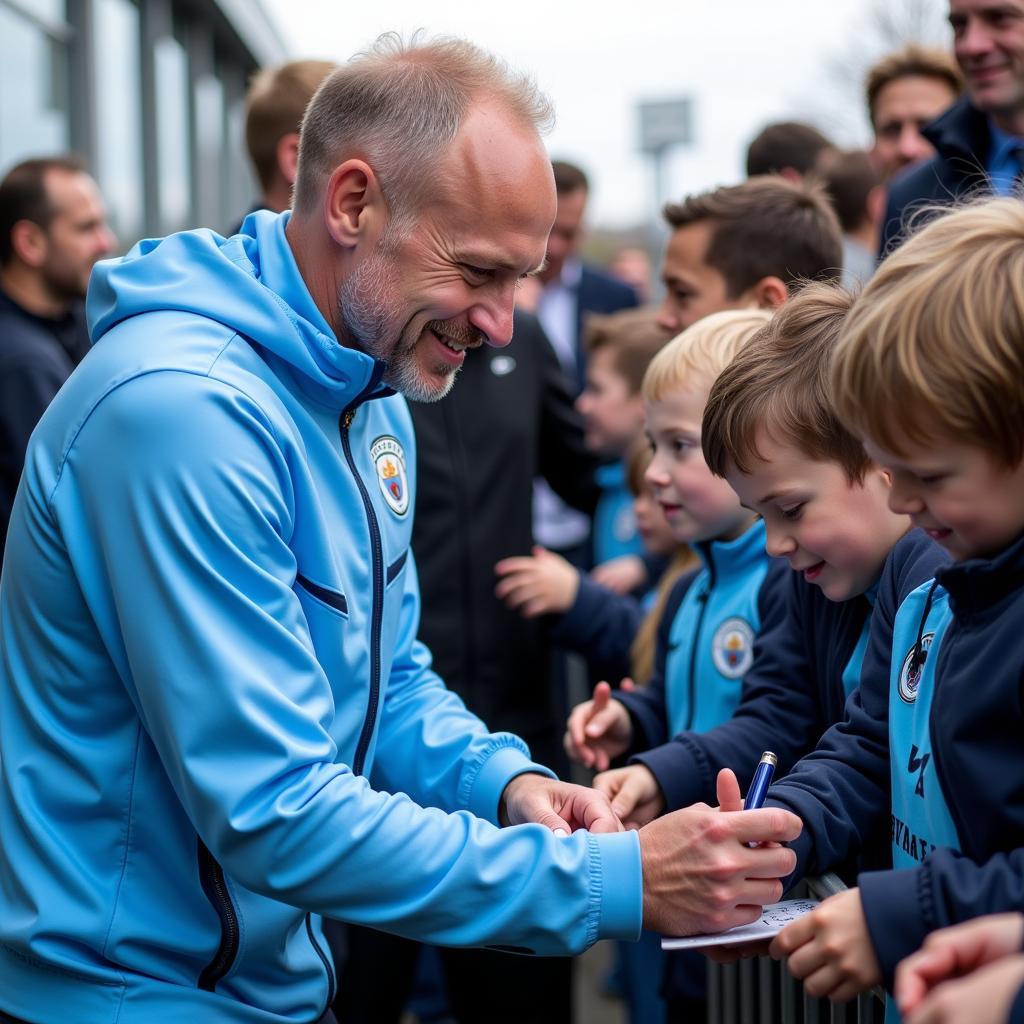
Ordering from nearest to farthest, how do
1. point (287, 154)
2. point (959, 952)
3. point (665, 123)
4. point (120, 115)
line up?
point (959, 952) → point (287, 154) → point (120, 115) → point (665, 123)

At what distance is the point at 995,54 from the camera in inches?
174

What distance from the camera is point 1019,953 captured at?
1.44 m

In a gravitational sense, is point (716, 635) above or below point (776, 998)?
above

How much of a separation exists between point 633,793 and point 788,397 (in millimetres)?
743

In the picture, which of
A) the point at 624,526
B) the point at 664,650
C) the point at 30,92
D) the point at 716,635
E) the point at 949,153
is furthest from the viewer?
the point at 30,92

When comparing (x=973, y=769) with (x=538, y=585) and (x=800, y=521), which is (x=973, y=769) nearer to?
(x=800, y=521)

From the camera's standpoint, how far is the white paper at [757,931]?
1900mm

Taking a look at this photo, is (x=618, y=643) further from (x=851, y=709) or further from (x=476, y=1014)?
(x=851, y=709)

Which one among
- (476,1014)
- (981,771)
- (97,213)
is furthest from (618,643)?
(97,213)

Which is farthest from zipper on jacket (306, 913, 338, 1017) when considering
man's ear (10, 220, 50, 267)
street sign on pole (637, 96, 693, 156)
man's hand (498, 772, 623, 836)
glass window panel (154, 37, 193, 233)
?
glass window panel (154, 37, 193, 233)

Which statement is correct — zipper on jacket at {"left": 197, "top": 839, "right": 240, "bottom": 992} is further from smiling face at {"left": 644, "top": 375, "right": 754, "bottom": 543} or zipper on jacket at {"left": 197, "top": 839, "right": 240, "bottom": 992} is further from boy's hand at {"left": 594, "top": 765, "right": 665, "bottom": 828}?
smiling face at {"left": 644, "top": 375, "right": 754, "bottom": 543}

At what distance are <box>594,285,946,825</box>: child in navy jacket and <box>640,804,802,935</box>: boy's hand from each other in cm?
43

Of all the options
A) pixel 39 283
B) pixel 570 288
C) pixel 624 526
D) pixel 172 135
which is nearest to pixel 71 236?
pixel 39 283

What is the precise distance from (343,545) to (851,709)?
2.66 ft
